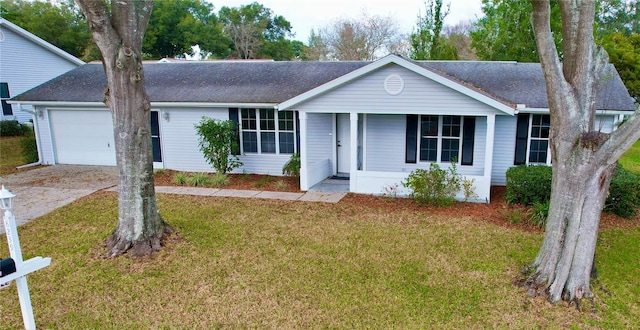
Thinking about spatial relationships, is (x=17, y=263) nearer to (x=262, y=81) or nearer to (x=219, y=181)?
(x=219, y=181)

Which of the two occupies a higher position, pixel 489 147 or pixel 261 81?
pixel 261 81

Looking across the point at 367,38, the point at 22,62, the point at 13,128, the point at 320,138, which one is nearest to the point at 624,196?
the point at 320,138

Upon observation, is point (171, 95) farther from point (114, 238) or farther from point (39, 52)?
point (39, 52)

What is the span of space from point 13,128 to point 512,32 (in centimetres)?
2349

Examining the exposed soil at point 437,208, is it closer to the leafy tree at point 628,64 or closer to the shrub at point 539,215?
the shrub at point 539,215

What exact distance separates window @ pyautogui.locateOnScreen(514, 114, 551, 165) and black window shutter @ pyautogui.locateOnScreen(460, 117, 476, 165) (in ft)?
3.98

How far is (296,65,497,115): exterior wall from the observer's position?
32.4 ft

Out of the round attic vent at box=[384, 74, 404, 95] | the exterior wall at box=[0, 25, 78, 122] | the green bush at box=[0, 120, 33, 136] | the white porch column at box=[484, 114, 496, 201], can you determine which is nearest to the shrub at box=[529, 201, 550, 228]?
the white porch column at box=[484, 114, 496, 201]

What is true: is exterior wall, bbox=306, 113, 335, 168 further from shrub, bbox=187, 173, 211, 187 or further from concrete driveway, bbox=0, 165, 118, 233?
concrete driveway, bbox=0, 165, 118, 233

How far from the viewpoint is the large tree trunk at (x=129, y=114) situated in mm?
6582

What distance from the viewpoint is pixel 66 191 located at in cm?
1137

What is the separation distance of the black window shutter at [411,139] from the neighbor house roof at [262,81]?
1508 millimetres

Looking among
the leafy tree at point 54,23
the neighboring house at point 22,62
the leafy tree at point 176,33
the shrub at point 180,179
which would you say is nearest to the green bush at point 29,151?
the shrub at point 180,179

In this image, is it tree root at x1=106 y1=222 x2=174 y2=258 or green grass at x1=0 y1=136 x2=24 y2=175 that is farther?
green grass at x1=0 y1=136 x2=24 y2=175
